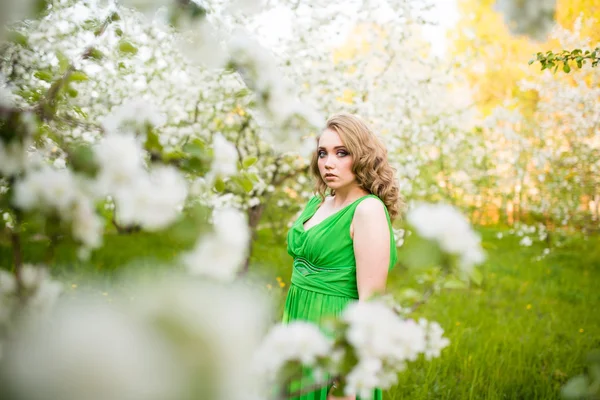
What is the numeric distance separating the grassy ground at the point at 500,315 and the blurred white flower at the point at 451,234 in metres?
0.11

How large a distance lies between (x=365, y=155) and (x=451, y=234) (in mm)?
1411

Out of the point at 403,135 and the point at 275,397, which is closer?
the point at 275,397

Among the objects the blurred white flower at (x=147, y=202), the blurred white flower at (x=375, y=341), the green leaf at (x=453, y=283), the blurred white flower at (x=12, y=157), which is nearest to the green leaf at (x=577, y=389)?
the green leaf at (x=453, y=283)

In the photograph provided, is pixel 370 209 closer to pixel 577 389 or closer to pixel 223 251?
pixel 577 389

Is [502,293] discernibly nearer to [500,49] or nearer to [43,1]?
[43,1]

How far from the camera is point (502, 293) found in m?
5.60

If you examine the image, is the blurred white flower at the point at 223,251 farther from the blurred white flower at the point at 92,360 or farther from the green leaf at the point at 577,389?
the green leaf at the point at 577,389

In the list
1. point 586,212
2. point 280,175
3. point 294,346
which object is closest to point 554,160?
point 586,212

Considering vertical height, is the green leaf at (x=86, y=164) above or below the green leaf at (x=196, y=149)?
below

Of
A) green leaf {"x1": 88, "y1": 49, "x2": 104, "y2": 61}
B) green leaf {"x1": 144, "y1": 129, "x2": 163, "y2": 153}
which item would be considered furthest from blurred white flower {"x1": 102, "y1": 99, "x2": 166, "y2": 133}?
green leaf {"x1": 88, "y1": 49, "x2": 104, "y2": 61}

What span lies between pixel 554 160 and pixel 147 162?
29.3 ft

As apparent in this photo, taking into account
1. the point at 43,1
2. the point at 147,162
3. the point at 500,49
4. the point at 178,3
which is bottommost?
the point at 147,162

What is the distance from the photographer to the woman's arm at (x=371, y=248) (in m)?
1.76

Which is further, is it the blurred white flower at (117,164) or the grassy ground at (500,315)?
the grassy ground at (500,315)
